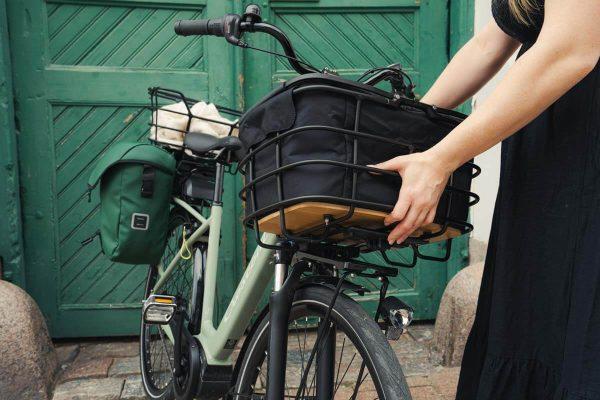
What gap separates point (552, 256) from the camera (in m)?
1.06

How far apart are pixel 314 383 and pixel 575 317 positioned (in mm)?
688

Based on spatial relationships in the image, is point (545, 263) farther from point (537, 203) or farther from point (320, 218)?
point (320, 218)

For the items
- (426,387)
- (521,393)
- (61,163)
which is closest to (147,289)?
(61,163)

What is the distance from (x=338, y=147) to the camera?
979 mm

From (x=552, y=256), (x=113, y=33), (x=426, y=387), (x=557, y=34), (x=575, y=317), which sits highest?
(x=113, y=33)

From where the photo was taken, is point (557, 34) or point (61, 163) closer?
point (557, 34)

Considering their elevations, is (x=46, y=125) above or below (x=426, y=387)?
above

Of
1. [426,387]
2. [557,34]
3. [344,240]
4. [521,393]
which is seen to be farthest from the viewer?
[426,387]

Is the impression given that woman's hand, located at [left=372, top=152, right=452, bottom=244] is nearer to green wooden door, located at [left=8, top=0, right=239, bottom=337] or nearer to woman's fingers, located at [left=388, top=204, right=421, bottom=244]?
woman's fingers, located at [left=388, top=204, right=421, bottom=244]

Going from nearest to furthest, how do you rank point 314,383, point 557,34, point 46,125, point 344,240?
point 557,34, point 344,240, point 314,383, point 46,125

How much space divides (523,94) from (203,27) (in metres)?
0.86

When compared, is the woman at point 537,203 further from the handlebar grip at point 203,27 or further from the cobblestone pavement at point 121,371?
the cobblestone pavement at point 121,371

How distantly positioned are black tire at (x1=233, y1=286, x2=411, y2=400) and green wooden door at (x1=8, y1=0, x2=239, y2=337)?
1824 millimetres

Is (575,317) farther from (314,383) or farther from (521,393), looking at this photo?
(314,383)
